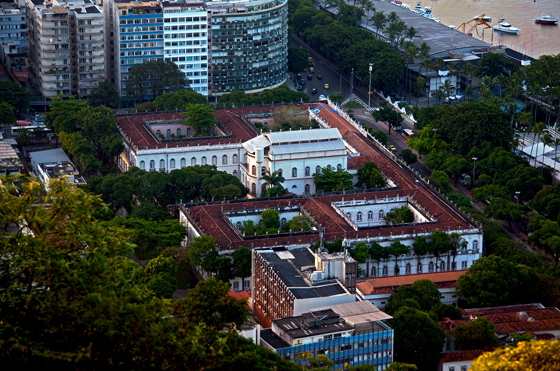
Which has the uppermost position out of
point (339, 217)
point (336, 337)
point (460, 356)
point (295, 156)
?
point (336, 337)

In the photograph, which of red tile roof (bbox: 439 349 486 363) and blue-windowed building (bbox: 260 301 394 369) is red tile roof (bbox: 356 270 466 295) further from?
blue-windowed building (bbox: 260 301 394 369)

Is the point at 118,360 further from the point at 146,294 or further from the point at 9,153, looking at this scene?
the point at 9,153

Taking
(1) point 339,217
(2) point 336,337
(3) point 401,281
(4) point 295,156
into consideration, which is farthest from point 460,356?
(4) point 295,156

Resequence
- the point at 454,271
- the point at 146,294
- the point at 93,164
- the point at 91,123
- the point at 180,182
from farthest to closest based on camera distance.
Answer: the point at 91,123
the point at 93,164
the point at 180,182
the point at 454,271
the point at 146,294

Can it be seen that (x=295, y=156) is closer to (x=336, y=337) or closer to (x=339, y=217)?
(x=339, y=217)

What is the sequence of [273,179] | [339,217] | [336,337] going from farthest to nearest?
[273,179] < [339,217] < [336,337]

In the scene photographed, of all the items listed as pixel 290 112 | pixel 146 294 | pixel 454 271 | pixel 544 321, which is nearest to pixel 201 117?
pixel 290 112

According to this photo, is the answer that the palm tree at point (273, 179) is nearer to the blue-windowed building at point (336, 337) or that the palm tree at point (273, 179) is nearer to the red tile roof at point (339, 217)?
the red tile roof at point (339, 217)
